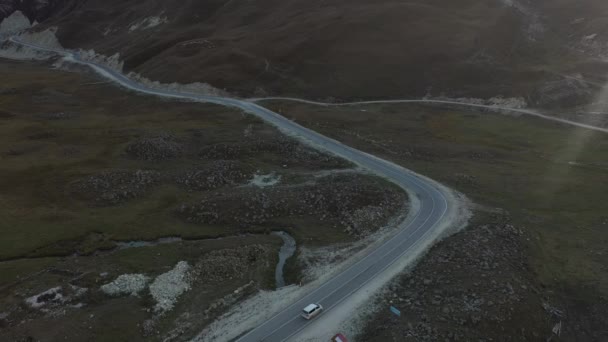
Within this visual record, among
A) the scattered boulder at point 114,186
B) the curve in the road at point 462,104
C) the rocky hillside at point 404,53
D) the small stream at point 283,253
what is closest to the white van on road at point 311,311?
the small stream at point 283,253

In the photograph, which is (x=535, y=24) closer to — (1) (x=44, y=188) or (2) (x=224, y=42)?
(2) (x=224, y=42)

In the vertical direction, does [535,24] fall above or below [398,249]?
above

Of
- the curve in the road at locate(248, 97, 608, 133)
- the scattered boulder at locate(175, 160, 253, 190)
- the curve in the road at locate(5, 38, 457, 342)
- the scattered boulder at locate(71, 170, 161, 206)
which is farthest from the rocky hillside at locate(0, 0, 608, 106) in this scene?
the scattered boulder at locate(71, 170, 161, 206)

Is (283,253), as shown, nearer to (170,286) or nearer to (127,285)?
(170,286)

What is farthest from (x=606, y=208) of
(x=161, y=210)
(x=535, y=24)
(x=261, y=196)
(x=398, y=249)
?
(x=535, y=24)

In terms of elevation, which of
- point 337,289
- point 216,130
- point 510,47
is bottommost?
point 337,289
